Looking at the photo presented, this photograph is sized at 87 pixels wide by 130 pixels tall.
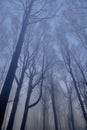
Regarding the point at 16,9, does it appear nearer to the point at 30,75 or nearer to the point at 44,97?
the point at 30,75

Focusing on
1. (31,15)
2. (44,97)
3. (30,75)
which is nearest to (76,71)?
(30,75)

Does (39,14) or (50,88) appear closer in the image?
(39,14)

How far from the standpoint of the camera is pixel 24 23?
6.95 m

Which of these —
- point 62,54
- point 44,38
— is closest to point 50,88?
point 62,54

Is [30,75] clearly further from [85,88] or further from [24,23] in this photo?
[85,88]

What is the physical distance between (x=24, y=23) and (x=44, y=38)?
544 centimetres

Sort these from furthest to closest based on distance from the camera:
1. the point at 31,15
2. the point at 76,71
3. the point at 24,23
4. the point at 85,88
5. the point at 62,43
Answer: the point at 85,88 → the point at 76,71 → the point at 62,43 → the point at 31,15 → the point at 24,23

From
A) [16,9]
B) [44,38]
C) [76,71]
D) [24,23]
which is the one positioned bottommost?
[76,71]

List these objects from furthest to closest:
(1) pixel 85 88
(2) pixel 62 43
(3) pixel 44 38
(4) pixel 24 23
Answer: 1. (1) pixel 85 88
2. (2) pixel 62 43
3. (3) pixel 44 38
4. (4) pixel 24 23

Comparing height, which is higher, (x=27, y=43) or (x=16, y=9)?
(x=16, y=9)

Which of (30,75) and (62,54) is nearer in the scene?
(30,75)

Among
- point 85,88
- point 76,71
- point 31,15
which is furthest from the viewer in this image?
point 85,88

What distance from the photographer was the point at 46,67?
1190 centimetres

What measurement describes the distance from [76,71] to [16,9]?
39.5ft
